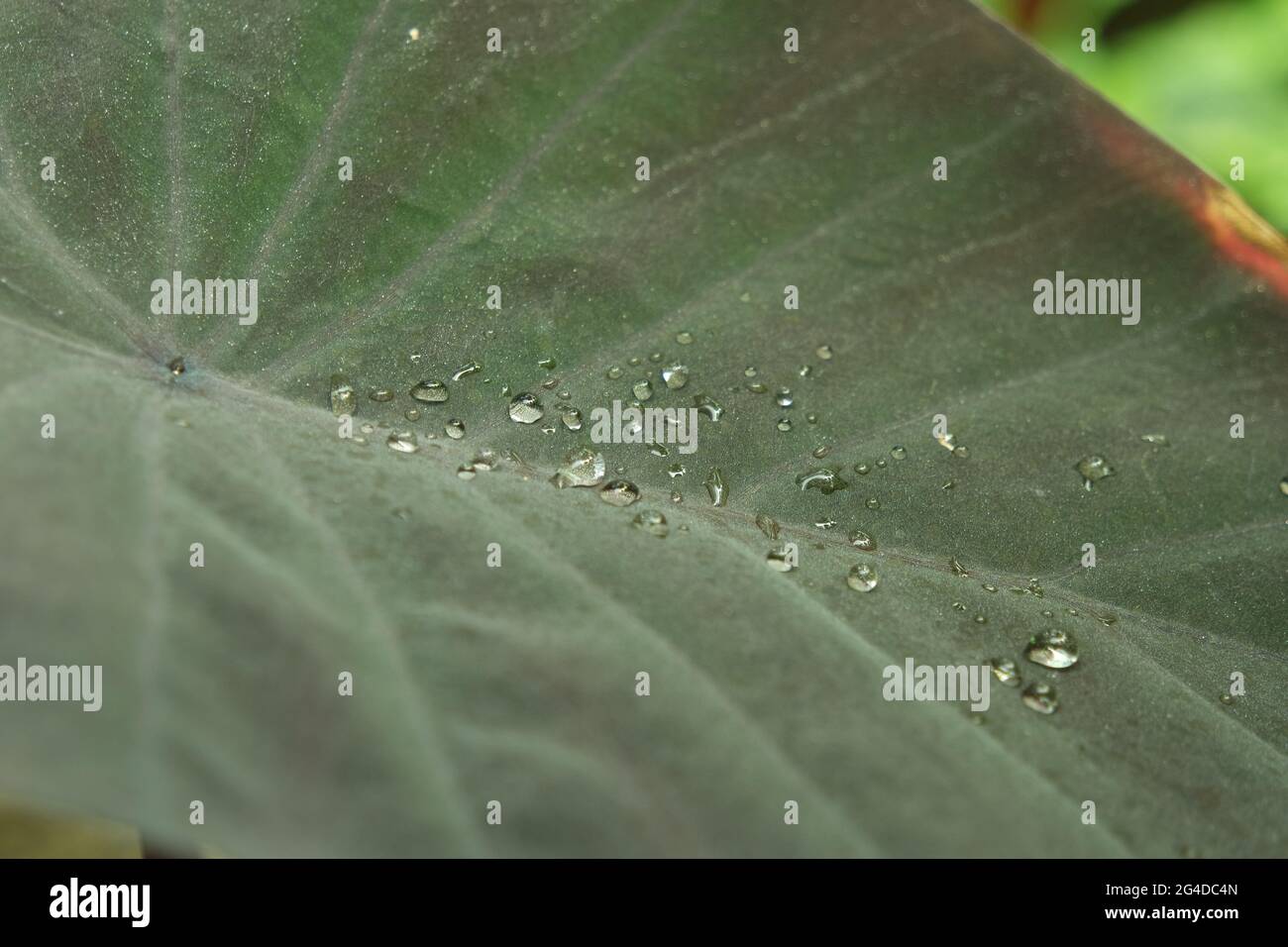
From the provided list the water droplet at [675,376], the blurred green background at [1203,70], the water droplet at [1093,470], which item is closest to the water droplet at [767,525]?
the water droplet at [675,376]

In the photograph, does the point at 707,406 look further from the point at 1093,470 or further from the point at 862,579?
the point at 1093,470

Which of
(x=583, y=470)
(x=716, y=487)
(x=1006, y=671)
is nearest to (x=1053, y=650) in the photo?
(x=1006, y=671)

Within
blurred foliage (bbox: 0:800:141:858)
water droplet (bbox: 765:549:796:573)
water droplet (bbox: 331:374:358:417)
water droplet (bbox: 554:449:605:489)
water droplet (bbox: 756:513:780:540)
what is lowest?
blurred foliage (bbox: 0:800:141:858)

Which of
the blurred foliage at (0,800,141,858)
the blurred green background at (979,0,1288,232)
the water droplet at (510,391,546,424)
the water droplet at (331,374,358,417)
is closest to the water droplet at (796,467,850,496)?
the water droplet at (510,391,546,424)

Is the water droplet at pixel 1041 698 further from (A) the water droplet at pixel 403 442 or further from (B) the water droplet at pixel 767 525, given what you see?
(A) the water droplet at pixel 403 442

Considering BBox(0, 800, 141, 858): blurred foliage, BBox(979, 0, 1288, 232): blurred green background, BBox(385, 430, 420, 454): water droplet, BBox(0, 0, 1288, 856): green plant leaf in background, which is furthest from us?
BBox(979, 0, 1288, 232): blurred green background

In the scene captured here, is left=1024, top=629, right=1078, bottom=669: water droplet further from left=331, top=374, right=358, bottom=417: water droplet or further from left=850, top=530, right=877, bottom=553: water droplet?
left=331, top=374, right=358, bottom=417: water droplet

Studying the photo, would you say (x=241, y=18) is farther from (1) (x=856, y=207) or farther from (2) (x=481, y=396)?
(1) (x=856, y=207)
